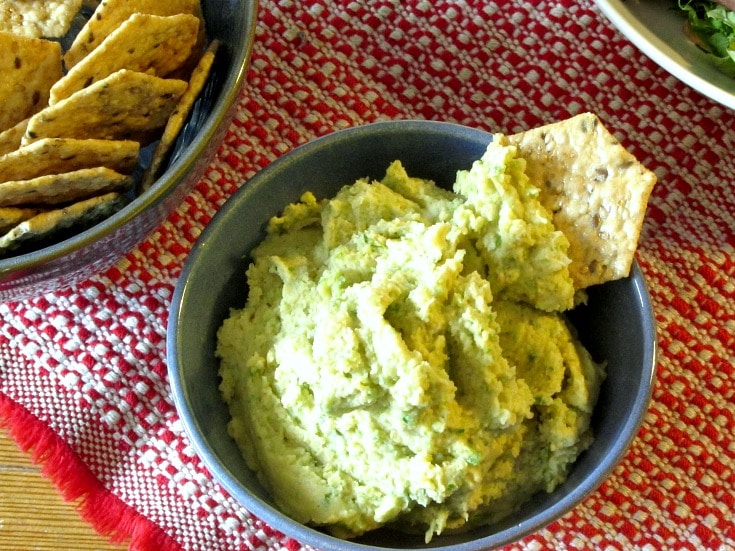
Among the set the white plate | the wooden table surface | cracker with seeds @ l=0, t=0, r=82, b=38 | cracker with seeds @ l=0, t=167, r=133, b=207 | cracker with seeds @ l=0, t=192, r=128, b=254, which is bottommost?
the wooden table surface

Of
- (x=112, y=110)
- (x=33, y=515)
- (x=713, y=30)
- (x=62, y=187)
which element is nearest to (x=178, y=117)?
(x=112, y=110)

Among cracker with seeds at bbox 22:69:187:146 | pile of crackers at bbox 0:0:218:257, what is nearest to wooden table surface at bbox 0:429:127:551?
pile of crackers at bbox 0:0:218:257

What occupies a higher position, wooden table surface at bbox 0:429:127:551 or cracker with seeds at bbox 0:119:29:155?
cracker with seeds at bbox 0:119:29:155

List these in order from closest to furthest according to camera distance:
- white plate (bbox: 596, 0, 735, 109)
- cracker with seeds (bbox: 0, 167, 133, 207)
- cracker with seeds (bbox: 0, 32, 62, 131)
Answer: cracker with seeds (bbox: 0, 167, 133, 207), cracker with seeds (bbox: 0, 32, 62, 131), white plate (bbox: 596, 0, 735, 109)

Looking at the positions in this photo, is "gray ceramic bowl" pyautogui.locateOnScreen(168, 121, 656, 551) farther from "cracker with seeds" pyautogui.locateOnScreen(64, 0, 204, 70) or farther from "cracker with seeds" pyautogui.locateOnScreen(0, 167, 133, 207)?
"cracker with seeds" pyautogui.locateOnScreen(64, 0, 204, 70)

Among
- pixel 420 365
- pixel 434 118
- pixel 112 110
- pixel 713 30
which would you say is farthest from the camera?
pixel 434 118

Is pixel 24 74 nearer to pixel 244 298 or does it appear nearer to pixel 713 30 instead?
pixel 244 298

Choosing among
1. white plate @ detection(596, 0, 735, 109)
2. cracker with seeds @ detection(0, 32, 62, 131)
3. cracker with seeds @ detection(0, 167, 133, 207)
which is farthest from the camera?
white plate @ detection(596, 0, 735, 109)
